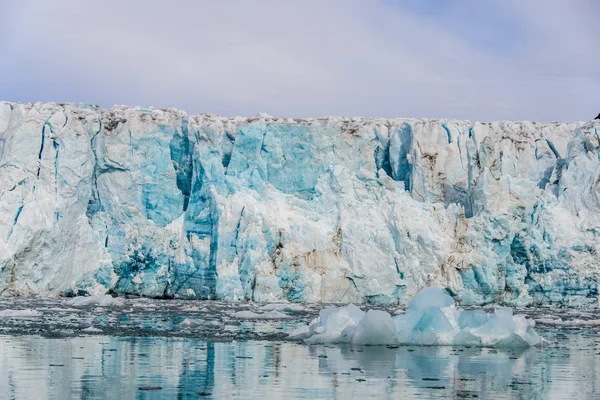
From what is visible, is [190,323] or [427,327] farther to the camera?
[190,323]

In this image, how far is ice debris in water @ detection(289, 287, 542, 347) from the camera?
13633 mm

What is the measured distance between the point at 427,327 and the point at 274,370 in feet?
15.7

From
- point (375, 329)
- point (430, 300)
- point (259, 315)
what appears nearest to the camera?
point (375, 329)

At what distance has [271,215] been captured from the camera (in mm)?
27188

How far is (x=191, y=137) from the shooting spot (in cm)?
2834

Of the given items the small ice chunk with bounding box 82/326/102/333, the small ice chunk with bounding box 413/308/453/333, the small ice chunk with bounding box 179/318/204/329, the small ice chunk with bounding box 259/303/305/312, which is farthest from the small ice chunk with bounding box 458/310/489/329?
the small ice chunk with bounding box 259/303/305/312

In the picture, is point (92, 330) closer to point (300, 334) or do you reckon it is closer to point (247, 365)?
point (300, 334)

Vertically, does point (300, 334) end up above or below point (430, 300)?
below

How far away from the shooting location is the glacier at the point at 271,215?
2619 cm

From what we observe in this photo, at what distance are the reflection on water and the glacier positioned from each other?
13141mm

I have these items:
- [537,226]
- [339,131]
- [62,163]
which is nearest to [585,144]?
[537,226]

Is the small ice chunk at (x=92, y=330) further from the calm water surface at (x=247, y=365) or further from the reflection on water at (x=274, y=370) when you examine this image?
the reflection on water at (x=274, y=370)

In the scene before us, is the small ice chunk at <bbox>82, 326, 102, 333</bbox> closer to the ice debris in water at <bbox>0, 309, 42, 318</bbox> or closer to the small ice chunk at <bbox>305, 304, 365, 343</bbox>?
the ice debris in water at <bbox>0, 309, 42, 318</bbox>

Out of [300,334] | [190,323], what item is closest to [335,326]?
[300,334]
